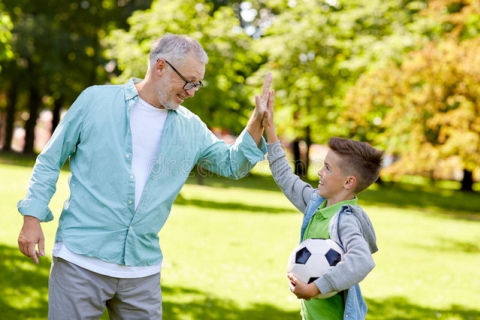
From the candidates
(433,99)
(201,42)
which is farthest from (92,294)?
(201,42)

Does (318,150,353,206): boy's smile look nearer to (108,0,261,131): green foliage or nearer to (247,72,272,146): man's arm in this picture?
(247,72,272,146): man's arm

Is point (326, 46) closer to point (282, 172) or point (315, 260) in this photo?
point (282, 172)

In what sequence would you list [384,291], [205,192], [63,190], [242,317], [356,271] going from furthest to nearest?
1. [205,192]
2. [63,190]
3. [384,291]
4. [242,317]
5. [356,271]

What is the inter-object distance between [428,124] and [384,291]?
8699mm

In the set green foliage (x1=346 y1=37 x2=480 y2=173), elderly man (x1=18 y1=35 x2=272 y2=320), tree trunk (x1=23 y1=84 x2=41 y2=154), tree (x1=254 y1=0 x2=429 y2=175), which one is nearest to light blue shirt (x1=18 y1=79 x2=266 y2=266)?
elderly man (x1=18 y1=35 x2=272 y2=320)

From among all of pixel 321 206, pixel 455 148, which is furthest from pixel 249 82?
pixel 321 206

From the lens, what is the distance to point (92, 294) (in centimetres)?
322

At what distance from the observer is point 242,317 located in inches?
249

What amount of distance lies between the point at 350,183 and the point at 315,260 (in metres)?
Answer: 0.52

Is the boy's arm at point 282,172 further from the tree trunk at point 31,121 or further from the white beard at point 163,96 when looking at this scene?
the tree trunk at point 31,121

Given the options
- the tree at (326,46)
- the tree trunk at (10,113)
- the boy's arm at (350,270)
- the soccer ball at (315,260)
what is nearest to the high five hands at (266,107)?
the soccer ball at (315,260)

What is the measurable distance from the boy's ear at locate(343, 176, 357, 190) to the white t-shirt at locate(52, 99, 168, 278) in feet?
3.60

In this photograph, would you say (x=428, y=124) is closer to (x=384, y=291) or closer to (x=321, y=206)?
(x=384, y=291)

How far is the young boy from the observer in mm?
3002
